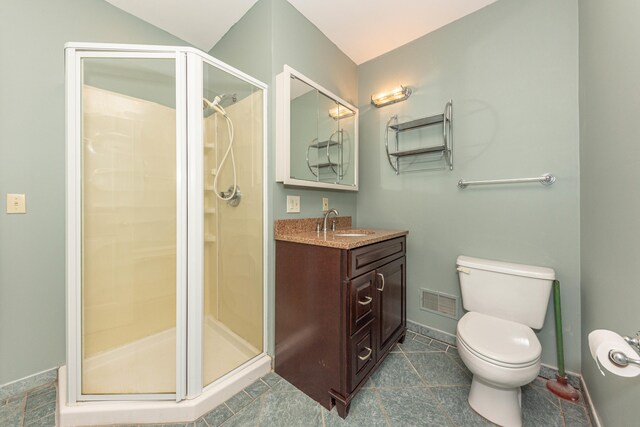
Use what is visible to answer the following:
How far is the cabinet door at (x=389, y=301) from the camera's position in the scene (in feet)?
4.86

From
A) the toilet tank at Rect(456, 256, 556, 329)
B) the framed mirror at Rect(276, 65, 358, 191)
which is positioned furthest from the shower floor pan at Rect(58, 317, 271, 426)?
the toilet tank at Rect(456, 256, 556, 329)

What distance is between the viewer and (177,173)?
1.24 metres

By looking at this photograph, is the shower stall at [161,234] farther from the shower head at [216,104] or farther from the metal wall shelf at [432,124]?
the metal wall shelf at [432,124]

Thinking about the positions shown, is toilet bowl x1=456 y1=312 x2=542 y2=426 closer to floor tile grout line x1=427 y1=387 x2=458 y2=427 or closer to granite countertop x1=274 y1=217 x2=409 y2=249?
floor tile grout line x1=427 y1=387 x2=458 y2=427

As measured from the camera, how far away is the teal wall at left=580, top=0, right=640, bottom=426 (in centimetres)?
84

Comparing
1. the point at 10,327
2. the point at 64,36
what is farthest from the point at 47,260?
the point at 64,36

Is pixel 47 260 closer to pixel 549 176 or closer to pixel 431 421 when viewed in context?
pixel 431 421

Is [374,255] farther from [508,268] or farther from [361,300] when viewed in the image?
[508,268]

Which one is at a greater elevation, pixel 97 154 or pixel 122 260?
pixel 97 154

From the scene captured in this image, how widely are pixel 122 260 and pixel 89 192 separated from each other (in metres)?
0.46

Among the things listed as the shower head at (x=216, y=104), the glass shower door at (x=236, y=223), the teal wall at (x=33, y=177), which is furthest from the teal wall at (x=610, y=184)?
the teal wall at (x=33, y=177)

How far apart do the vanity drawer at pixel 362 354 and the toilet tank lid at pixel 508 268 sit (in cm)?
76

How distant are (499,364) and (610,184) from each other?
2.95ft

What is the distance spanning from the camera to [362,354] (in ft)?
4.38
